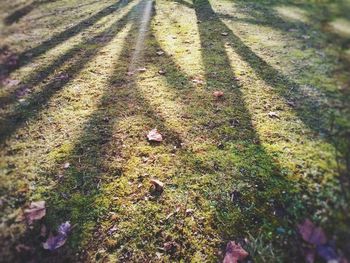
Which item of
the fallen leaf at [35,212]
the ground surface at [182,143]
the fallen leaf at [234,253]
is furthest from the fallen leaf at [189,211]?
the fallen leaf at [35,212]

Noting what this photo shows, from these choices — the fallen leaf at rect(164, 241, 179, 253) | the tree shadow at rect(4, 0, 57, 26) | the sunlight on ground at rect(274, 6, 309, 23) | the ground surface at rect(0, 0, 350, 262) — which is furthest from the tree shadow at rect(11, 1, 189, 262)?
the sunlight on ground at rect(274, 6, 309, 23)

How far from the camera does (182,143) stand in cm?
291

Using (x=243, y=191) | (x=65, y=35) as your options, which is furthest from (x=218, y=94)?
(x=65, y=35)

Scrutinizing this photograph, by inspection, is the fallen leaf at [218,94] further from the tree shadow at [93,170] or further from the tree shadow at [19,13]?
the tree shadow at [19,13]

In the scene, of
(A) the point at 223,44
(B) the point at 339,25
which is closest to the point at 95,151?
(B) the point at 339,25

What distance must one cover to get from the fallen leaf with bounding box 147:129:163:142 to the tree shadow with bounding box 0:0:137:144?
45.5 inches

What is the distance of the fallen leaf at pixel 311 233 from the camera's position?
184 cm

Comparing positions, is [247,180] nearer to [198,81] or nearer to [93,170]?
[93,170]

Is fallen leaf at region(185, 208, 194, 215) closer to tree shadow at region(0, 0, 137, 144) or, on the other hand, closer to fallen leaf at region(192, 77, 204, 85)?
tree shadow at region(0, 0, 137, 144)

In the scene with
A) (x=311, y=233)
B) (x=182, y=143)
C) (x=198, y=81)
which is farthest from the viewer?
(x=198, y=81)

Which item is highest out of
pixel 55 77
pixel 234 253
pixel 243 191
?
pixel 55 77

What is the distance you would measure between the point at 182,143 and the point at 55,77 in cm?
196

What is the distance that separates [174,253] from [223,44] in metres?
3.26

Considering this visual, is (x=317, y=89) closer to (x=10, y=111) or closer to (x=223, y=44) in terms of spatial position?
(x=10, y=111)
